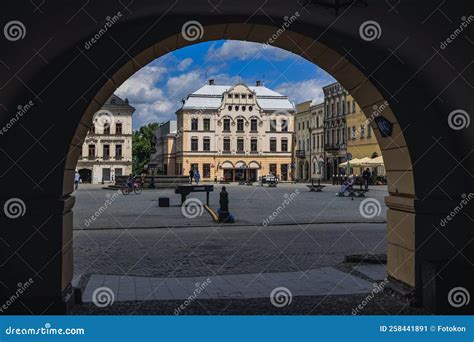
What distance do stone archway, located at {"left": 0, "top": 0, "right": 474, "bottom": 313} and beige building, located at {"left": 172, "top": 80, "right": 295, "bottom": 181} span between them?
70.9 meters

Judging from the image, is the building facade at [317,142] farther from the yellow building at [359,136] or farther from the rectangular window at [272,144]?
the yellow building at [359,136]

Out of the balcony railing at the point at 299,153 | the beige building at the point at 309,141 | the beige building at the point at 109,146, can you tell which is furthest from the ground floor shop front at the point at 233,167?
the beige building at the point at 109,146

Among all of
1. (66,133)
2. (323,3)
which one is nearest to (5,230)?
(66,133)

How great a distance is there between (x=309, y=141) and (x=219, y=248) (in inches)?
2639

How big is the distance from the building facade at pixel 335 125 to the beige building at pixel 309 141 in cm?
205

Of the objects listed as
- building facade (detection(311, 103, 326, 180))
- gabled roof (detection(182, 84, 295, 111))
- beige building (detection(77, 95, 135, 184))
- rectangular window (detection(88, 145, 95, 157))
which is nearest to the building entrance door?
gabled roof (detection(182, 84, 295, 111))

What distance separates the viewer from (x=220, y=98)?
262 feet

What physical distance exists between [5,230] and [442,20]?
5.18 m

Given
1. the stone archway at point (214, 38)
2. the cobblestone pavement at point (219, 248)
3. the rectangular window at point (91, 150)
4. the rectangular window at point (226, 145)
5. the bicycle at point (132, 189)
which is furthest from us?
the rectangular window at point (226, 145)

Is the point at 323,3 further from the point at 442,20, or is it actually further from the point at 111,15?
the point at 111,15

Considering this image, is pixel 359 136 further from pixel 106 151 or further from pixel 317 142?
pixel 106 151

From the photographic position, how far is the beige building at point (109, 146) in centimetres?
7131

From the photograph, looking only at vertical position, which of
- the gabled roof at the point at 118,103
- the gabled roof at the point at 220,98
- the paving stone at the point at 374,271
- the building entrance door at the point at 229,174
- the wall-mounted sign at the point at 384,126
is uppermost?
the gabled roof at the point at 220,98

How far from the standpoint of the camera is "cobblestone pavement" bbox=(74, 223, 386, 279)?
30.9ft
